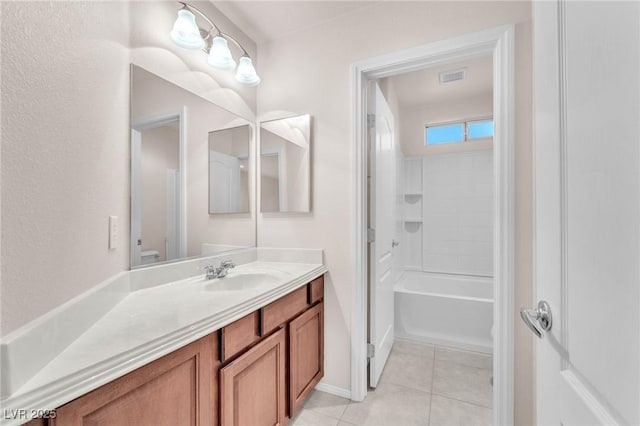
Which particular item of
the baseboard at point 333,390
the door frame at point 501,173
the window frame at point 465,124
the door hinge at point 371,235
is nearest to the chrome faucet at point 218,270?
the door hinge at point 371,235

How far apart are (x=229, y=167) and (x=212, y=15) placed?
938 mm

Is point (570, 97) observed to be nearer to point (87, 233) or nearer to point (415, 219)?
point (87, 233)

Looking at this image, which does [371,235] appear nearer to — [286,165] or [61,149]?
[286,165]

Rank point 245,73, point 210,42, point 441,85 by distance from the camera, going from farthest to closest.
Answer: point 441,85
point 245,73
point 210,42

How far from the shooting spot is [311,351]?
1.67 metres

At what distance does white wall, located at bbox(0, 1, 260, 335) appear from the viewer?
562 millimetres

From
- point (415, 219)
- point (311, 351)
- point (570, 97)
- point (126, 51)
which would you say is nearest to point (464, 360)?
point (311, 351)

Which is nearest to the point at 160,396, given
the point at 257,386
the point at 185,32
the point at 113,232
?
the point at 257,386

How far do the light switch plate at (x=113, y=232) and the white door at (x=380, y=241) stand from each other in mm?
1387

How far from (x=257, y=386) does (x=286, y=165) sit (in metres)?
1.37

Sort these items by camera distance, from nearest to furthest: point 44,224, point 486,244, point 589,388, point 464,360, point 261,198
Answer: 1. point 589,388
2. point 44,224
3. point 261,198
4. point 464,360
5. point 486,244

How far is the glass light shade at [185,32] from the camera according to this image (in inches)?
54.6

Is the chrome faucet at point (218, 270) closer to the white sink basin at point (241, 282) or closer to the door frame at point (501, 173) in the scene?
the white sink basin at point (241, 282)

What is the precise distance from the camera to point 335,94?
182 centimetres
